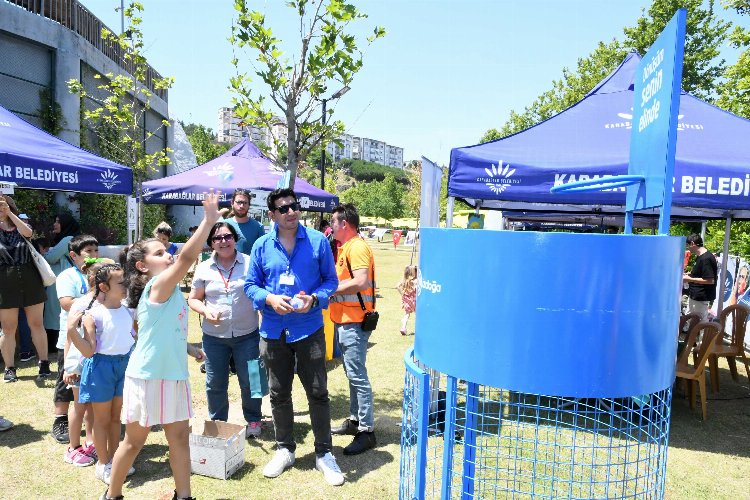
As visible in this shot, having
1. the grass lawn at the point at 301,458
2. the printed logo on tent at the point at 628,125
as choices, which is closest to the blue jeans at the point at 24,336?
the grass lawn at the point at 301,458

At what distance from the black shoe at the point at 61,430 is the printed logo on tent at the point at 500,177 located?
4.35 m

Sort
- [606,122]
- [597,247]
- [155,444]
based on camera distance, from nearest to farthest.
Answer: [597,247]
[155,444]
[606,122]

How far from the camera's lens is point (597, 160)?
489cm

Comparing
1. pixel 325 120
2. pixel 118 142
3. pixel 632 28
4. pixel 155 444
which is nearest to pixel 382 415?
pixel 155 444

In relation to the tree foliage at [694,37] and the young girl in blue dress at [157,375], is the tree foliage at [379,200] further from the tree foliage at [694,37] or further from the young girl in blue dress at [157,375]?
the young girl in blue dress at [157,375]

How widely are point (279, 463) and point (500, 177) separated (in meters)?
3.29

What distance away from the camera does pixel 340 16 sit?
4.59 meters

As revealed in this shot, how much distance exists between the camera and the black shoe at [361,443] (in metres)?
4.12

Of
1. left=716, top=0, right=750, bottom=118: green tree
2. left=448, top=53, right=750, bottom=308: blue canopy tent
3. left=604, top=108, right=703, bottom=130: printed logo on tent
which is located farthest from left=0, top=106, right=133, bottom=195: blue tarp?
left=716, top=0, right=750, bottom=118: green tree

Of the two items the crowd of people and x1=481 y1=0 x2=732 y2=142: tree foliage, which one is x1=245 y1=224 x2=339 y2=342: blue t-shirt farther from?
x1=481 y1=0 x2=732 y2=142: tree foliage

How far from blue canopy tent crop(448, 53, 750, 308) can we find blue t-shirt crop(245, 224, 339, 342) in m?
1.87

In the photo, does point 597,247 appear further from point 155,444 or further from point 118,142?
point 118,142

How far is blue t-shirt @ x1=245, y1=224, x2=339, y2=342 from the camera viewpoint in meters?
3.65

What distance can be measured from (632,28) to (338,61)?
23854 millimetres
